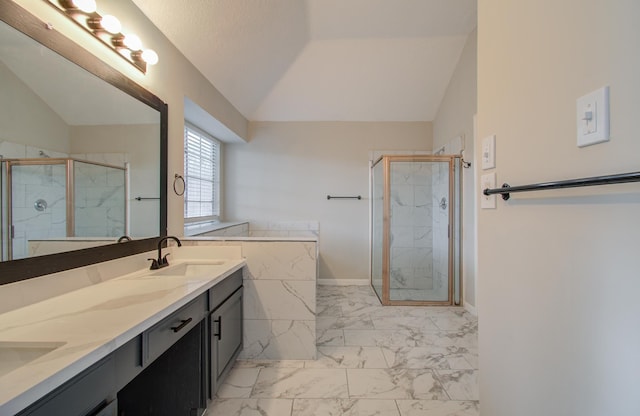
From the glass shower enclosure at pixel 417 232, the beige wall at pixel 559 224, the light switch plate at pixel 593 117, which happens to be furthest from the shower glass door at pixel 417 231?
the light switch plate at pixel 593 117

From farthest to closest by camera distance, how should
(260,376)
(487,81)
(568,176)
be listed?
(260,376)
(487,81)
(568,176)

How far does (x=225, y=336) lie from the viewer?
163 cm

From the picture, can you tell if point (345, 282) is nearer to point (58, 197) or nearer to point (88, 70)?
point (58, 197)

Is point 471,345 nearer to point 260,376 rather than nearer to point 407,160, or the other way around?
point 260,376

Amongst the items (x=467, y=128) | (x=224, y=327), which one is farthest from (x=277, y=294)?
(x=467, y=128)

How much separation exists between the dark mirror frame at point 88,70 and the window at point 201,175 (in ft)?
3.69

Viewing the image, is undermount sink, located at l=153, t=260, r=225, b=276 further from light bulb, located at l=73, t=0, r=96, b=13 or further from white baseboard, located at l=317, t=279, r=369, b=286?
white baseboard, located at l=317, t=279, r=369, b=286

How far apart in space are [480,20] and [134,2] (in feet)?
6.12

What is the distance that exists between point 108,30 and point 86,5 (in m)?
0.13

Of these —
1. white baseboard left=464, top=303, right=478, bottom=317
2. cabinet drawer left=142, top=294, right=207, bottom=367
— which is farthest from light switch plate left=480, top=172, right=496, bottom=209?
white baseboard left=464, top=303, right=478, bottom=317

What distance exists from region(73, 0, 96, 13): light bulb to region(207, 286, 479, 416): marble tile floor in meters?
2.10

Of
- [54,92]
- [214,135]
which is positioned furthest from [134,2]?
[214,135]

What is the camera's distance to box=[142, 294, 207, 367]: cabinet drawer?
954 millimetres

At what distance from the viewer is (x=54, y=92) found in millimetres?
1123
